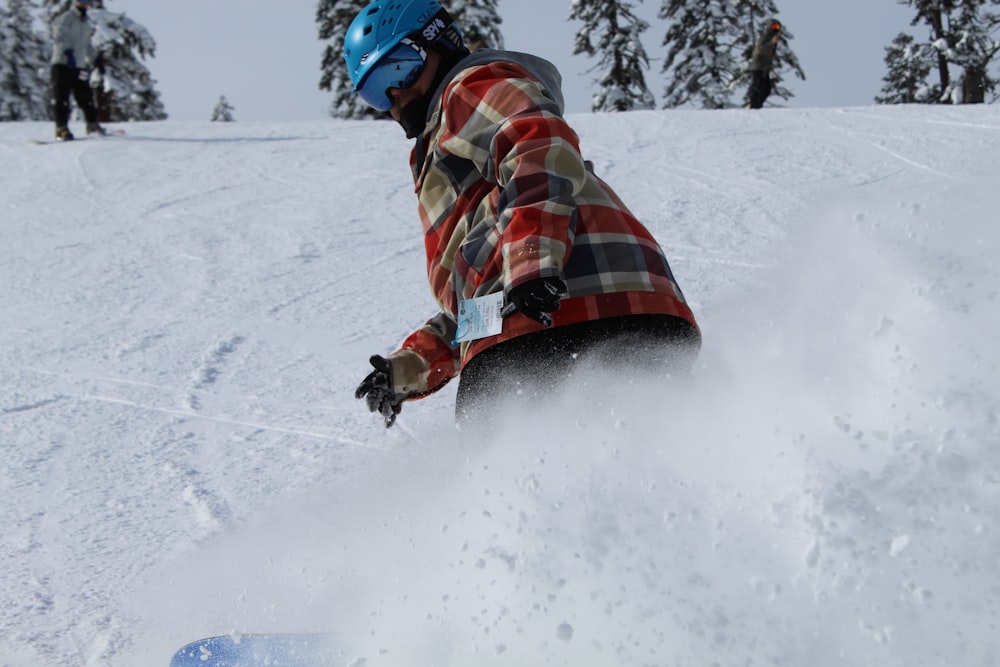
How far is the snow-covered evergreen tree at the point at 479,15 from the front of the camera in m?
22.9

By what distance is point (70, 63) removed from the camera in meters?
10.4

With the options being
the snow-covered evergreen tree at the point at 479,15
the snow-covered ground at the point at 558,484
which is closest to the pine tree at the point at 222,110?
the snow-covered evergreen tree at the point at 479,15

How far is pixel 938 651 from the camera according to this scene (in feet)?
4.44

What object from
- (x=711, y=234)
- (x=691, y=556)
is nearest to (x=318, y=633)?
(x=691, y=556)

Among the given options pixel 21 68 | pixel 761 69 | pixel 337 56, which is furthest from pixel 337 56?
pixel 761 69

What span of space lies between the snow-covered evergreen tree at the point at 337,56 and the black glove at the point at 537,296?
2353 cm

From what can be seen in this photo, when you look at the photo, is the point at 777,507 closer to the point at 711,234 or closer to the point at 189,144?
the point at 711,234

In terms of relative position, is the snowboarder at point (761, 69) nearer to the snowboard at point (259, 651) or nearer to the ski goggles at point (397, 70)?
the ski goggles at point (397, 70)

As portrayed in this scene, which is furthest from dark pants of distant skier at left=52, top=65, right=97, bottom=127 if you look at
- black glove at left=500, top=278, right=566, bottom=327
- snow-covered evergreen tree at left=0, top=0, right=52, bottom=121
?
snow-covered evergreen tree at left=0, top=0, right=52, bottom=121

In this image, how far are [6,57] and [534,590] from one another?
31.1m

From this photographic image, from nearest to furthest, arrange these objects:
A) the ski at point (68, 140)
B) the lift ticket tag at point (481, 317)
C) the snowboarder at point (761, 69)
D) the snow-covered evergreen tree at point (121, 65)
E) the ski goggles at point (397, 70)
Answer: the lift ticket tag at point (481, 317) → the ski goggles at point (397, 70) → the ski at point (68, 140) → the snowboarder at point (761, 69) → the snow-covered evergreen tree at point (121, 65)

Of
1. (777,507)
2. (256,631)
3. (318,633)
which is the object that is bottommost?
(256,631)

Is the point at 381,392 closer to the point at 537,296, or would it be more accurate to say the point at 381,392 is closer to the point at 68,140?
the point at 537,296

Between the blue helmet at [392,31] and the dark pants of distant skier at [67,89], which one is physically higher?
the blue helmet at [392,31]
